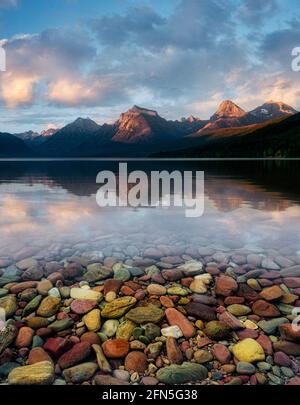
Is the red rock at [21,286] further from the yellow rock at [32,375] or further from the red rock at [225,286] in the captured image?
the red rock at [225,286]

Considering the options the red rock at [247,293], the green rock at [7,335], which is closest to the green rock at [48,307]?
the green rock at [7,335]

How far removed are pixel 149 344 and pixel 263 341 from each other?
240cm

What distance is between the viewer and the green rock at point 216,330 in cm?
771

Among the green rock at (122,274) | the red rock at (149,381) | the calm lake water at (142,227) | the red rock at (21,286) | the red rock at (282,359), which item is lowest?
the red rock at (149,381)

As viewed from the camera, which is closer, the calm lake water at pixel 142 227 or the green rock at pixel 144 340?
the green rock at pixel 144 340

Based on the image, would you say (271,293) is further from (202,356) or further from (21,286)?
(21,286)

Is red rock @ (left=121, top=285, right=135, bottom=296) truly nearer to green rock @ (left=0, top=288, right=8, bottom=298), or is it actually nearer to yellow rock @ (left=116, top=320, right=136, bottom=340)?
yellow rock @ (left=116, top=320, right=136, bottom=340)

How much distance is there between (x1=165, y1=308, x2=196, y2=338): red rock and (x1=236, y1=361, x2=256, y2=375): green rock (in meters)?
1.25

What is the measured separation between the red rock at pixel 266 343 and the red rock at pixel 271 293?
1572 millimetres

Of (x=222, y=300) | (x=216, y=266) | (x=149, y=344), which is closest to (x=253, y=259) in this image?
(x=216, y=266)

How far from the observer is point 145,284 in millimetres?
10047

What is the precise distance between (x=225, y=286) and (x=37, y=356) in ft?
16.6

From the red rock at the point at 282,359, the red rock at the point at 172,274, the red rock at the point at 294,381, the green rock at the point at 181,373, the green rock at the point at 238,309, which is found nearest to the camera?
the red rock at the point at 294,381
